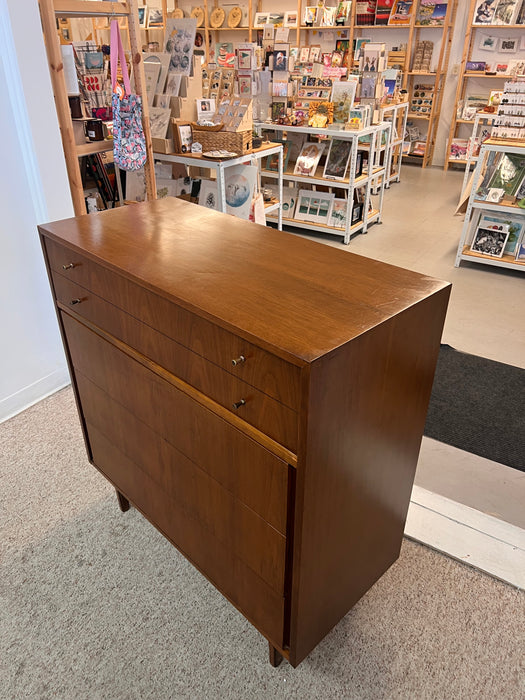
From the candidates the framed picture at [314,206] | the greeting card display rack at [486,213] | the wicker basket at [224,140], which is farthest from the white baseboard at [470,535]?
the framed picture at [314,206]

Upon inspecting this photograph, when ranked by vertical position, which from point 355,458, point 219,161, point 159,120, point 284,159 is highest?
point 159,120

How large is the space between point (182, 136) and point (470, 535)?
3.15 m

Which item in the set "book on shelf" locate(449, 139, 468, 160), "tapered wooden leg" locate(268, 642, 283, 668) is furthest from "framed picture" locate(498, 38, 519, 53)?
"tapered wooden leg" locate(268, 642, 283, 668)

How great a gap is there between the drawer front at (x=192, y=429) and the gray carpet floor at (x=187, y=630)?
1.99ft

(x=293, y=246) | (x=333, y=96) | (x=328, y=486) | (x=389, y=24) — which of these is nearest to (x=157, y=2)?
(x=389, y=24)

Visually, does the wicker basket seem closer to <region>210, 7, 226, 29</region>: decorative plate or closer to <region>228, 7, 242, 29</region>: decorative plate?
<region>228, 7, 242, 29</region>: decorative plate

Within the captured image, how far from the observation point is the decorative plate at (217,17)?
28.4 ft

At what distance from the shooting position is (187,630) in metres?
1.54

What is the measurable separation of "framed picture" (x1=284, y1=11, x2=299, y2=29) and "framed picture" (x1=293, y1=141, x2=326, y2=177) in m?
4.49

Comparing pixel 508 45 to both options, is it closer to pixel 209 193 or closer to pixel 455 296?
pixel 455 296

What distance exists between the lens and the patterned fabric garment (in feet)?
8.02

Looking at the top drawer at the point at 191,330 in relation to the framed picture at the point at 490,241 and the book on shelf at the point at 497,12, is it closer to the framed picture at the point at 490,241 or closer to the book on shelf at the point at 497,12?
the framed picture at the point at 490,241

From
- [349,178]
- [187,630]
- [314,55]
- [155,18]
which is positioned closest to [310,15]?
[314,55]

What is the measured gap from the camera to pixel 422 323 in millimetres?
1095
